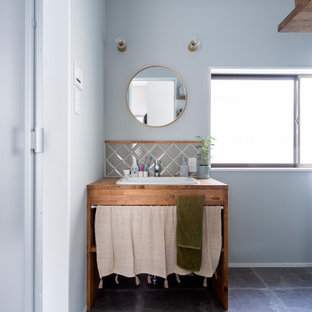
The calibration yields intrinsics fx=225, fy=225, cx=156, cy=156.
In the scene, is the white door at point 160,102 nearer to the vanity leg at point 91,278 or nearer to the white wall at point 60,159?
the white wall at point 60,159

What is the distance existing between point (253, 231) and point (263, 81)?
1.63 meters

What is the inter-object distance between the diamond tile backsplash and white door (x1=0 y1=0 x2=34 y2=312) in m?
1.10

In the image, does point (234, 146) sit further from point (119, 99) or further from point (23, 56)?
point (23, 56)

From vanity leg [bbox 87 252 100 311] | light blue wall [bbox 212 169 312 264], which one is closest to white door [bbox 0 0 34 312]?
vanity leg [bbox 87 252 100 311]

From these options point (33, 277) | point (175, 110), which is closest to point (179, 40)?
point (175, 110)

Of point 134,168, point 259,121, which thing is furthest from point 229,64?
point 134,168

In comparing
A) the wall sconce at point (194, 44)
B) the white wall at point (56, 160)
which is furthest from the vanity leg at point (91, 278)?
the wall sconce at point (194, 44)

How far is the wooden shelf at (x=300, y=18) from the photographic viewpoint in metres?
1.29

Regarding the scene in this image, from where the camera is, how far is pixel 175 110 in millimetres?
2262

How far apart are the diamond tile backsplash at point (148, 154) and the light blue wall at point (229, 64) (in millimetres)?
87

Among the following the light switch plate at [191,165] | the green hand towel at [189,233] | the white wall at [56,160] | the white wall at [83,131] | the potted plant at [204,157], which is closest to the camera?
the white wall at [56,160]

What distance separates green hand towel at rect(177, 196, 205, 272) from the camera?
5.31ft

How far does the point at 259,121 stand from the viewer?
8.35 ft

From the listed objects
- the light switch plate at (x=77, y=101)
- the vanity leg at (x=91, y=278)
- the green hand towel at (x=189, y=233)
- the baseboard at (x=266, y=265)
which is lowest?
the baseboard at (x=266, y=265)
